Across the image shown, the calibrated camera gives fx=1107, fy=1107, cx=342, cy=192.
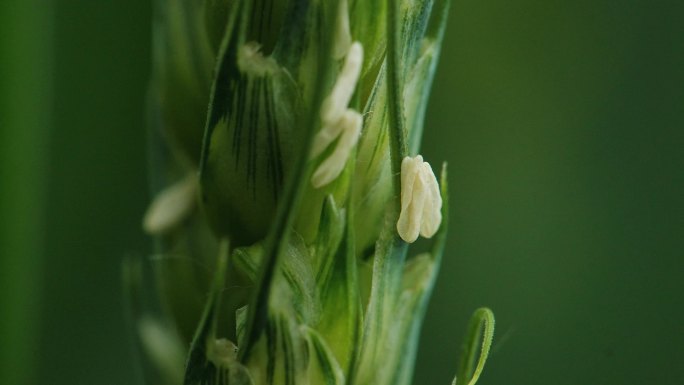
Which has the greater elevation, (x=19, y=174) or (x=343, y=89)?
(x=343, y=89)

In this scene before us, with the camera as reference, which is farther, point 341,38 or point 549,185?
point 549,185

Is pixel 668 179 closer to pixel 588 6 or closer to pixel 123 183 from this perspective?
pixel 588 6

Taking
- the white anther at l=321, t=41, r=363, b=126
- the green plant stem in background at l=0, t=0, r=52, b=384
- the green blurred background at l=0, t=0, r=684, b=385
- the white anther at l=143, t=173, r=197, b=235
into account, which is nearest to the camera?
the white anther at l=321, t=41, r=363, b=126

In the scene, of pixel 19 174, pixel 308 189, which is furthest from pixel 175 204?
pixel 19 174

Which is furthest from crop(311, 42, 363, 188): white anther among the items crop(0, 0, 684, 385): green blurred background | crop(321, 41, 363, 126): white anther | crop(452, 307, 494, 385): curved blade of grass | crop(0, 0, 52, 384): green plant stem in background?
crop(0, 0, 684, 385): green blurred background

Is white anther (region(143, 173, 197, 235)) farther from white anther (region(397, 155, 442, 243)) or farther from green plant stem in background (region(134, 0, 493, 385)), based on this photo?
white anther (region(397, 155, 442, 243))

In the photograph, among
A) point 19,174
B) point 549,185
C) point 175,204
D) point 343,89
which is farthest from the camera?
point 549,185

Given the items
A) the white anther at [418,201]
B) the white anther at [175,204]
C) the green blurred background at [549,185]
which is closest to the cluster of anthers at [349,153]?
the white anther at [418,201]

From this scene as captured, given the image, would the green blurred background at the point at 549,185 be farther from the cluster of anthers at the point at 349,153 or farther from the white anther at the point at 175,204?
the cluster of anthers at the point at 349,153

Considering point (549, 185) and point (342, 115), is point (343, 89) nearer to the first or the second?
point (342, 115)
